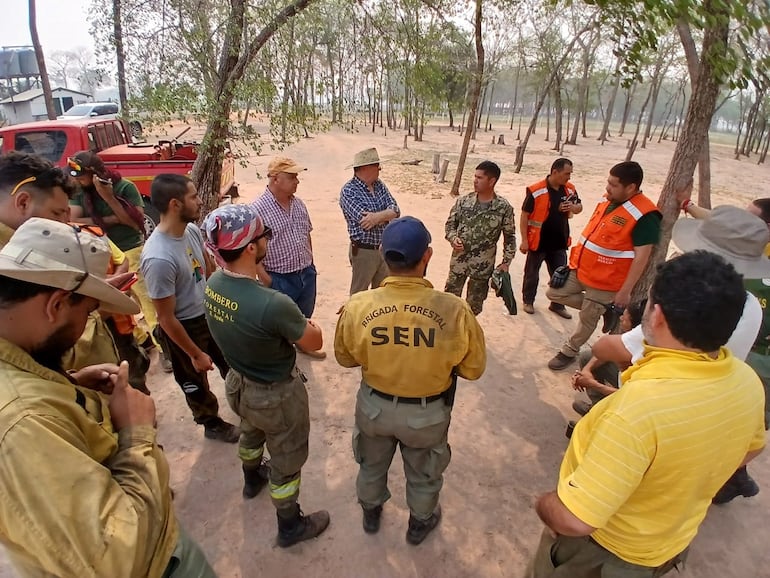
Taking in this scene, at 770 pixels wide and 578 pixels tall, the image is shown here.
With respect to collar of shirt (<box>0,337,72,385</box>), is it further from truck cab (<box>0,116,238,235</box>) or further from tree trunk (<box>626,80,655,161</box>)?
tree trunk (<box>626,80,655,161</box>)

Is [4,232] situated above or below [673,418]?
above

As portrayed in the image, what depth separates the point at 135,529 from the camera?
1.06m

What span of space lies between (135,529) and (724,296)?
1.72 meters

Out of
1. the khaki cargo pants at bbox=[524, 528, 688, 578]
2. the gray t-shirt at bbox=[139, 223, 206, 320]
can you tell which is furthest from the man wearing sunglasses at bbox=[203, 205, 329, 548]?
the khaki cargo pants at bbox=[524, 528, 688, 578]

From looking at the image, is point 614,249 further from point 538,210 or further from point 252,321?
point 252,321

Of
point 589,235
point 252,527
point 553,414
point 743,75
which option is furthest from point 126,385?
point 589,235

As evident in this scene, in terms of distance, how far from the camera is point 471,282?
463 cm

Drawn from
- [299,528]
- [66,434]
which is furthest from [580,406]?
[66,434]

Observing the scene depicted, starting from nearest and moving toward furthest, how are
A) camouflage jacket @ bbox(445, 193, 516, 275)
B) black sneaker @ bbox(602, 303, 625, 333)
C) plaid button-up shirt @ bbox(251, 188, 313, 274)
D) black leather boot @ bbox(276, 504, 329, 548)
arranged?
black leather boot @ bbox(276, 504, 329, 548), plaid button-up shirt @ bbox(251, 188, 313, 274), black sneaker @ bbox(602, 303, 625, 333), camouflage jacket @ bbox(445, 193, 516, 275)

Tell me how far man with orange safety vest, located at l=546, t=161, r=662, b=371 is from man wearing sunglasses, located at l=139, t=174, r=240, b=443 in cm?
322

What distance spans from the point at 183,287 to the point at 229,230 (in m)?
1.13

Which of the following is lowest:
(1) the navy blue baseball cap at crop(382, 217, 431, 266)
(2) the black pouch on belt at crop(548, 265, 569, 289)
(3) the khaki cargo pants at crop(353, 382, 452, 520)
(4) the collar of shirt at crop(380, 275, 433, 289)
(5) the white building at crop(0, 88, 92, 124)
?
(3) the khaki cargo pants at crop(353, 382, 452, 520)

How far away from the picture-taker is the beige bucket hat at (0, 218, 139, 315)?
44.3 inches

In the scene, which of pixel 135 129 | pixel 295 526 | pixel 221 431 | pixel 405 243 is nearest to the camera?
pixel 405 243
